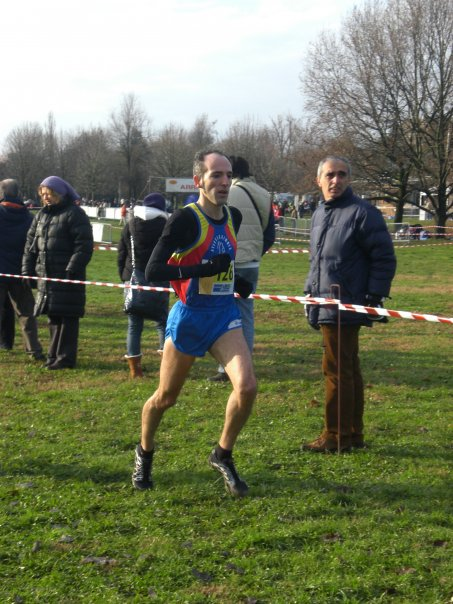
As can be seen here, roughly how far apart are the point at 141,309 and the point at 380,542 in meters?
4.60

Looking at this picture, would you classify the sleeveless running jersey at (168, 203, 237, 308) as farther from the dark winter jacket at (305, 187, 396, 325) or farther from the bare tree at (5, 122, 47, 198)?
the bare tree at (5, 122, 47, 198)

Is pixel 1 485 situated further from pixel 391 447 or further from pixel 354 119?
pixel 354 119

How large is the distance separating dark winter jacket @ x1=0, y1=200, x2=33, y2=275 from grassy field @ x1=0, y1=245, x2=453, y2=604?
1409 mm

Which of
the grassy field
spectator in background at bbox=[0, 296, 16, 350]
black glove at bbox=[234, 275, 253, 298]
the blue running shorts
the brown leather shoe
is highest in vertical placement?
black glove at bbox=[234, 275, 253, 298]

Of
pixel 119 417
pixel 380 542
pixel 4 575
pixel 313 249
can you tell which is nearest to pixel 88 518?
pixel 4 575

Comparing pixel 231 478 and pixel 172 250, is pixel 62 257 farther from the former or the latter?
pixel 231 478

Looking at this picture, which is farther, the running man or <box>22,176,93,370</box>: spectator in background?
<box>22,176,93,370</box>: spectator in background

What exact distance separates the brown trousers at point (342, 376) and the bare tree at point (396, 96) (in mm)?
38260

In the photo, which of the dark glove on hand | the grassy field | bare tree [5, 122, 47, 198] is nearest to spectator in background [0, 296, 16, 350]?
the grassy field

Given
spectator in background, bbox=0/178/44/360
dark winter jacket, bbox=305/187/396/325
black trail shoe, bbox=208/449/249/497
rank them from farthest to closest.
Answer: spectator in background, bbox=0/178/44/360, dark winter jacket, bbox=305/187/396/325, black trail shoe, bbox=208/449/249/497

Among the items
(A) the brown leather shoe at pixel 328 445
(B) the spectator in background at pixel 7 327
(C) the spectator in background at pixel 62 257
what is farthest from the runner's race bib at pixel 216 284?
(B) the spectator in background at pixel 7 327

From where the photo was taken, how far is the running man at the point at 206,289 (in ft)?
15.2

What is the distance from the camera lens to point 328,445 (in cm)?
588

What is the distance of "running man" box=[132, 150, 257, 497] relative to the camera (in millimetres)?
4637
